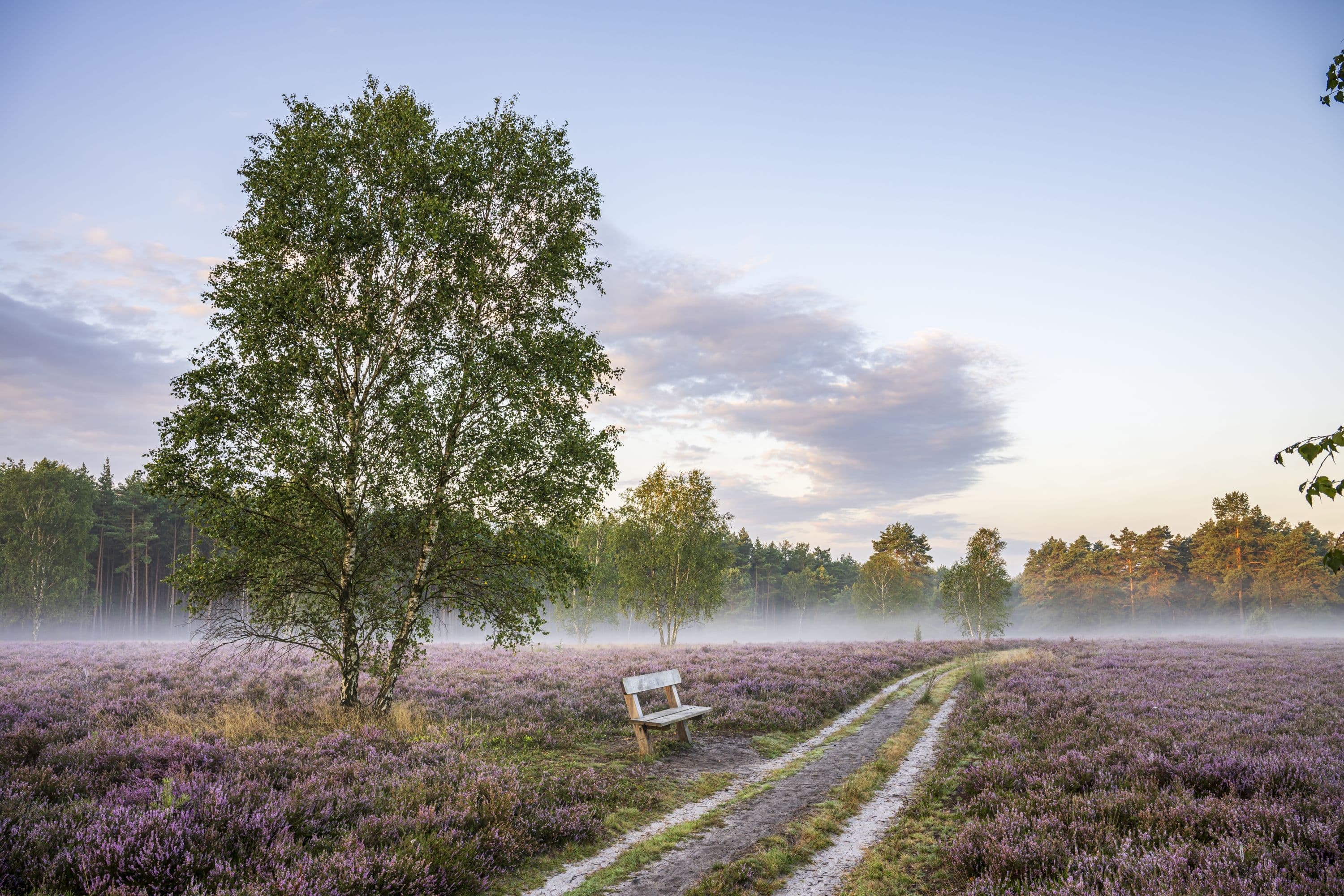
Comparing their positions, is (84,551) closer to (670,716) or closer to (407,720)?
(407,720)

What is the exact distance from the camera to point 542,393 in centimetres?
1557

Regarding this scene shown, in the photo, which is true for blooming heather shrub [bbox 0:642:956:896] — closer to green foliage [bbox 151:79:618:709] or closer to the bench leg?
the bench leg

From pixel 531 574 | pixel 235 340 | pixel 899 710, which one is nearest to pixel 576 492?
pixel 531 574

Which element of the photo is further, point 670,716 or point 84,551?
point 84,551

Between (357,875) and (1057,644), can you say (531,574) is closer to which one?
(357,875)

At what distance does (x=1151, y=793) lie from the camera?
8.12m

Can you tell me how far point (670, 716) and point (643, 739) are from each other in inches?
38.5

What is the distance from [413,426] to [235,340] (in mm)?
4170

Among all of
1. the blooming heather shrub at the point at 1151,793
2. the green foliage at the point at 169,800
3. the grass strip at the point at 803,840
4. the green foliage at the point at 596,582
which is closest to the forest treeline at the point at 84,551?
the green foliage at the point at 596,582

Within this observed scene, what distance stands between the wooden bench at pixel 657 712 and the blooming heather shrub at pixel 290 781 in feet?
4.76

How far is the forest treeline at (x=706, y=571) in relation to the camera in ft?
159

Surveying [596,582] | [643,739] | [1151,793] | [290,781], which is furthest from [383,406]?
[596,582]

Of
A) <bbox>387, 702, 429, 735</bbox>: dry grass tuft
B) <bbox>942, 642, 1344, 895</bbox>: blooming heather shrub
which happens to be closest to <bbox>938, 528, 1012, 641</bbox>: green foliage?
<bbox>942, 642, 1344, 895</bbox>: blooming heather shrub

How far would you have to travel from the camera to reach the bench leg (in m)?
12.8
